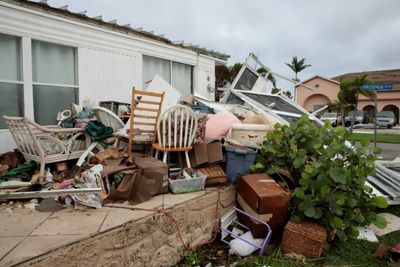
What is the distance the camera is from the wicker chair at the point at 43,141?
10.9ft

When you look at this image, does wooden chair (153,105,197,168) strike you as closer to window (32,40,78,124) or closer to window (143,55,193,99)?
window (32,40,78,124)

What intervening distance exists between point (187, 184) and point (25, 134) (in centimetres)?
206

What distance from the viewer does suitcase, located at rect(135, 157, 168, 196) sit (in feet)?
10.5

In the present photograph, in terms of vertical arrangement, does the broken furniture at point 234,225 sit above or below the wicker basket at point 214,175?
below

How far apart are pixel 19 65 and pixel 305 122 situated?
4408 mm

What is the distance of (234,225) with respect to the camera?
3660 millimetres

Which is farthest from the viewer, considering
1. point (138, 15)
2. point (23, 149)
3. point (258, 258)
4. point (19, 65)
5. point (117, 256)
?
point (138, 15)

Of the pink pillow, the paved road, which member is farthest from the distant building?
the pink pillow

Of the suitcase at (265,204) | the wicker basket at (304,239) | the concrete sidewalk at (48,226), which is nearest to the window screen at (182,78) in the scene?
the suitcase at (265,204)

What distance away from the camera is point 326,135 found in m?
3.67

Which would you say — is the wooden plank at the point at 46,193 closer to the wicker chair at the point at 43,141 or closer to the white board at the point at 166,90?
the wicker chair at the point at 43,141

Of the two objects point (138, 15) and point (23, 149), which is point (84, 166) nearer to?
point (23, 149)

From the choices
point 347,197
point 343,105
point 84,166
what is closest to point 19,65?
point 84,166

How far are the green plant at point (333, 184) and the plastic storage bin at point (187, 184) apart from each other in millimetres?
1139
